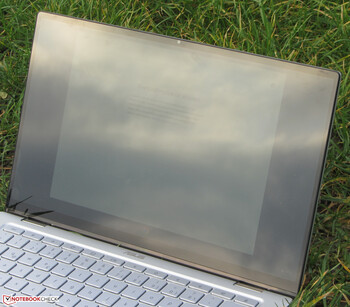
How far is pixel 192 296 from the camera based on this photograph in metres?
0.85

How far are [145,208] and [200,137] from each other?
15 cm

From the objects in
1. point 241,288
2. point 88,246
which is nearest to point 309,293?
point 241,288

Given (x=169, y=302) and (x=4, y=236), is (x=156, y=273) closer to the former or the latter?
(x=169, y=302)

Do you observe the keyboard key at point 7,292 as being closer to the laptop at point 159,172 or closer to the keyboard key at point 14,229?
the laptop at point 159,172

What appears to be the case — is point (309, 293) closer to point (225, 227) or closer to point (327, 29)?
point (225, 227)

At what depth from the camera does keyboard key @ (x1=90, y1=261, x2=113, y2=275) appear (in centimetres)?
90

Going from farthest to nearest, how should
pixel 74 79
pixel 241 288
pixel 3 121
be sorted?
Result: pixel 3 121
pixel 74 79
pixel 241 288

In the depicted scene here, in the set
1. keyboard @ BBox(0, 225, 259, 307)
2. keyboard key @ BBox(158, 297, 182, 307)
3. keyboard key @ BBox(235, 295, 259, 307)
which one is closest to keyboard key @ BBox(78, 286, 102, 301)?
keyboard @ BBox(0, 225, 259, 307)

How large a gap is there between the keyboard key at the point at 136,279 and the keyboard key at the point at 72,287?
0.07 meters

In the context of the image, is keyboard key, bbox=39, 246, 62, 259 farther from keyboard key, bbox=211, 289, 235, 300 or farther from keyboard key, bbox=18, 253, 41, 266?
keyboard key, bbox=211, 289, 235, 300

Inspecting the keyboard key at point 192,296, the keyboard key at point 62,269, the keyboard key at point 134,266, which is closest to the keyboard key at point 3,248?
the keyboard key at point 62,269

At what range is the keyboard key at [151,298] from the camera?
0.85m

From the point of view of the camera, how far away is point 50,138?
992 millimetres

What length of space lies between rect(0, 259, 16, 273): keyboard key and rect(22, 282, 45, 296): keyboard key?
0.05 meters
